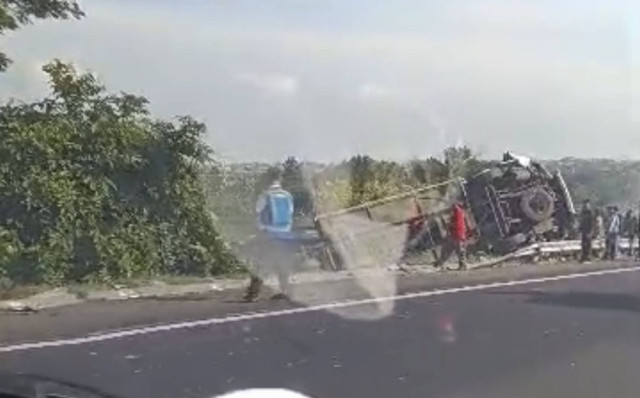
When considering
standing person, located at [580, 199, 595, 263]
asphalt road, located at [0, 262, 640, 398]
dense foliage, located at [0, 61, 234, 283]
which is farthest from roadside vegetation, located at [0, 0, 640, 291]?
standing person, located at [580, 199, 595, 263]

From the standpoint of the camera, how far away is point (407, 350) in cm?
304

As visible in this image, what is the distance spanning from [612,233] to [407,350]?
1.58 ft

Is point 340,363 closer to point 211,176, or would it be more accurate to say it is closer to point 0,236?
point 211,176

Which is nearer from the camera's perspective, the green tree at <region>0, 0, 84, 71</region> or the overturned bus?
the green tree at <region>0, 0, 84, 71</region>

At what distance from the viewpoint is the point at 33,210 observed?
2.94 meters

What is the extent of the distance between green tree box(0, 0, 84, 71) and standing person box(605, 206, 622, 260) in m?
1.09

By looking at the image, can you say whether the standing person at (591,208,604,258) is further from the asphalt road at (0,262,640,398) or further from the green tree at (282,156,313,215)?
the green tree at (282,156,313,215)

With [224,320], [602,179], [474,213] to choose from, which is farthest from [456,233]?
[224,320]

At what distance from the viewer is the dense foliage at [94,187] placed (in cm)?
292

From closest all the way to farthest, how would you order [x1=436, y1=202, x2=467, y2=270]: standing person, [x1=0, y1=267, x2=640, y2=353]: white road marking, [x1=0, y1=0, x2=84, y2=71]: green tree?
[x1=0, y1=0, x2=84, y2=71]: green tree, [x1=0, y1=267, x2=640, y2=353]: white road marking, [x1=436, y1=202, x2=467, y2=270]: standing person

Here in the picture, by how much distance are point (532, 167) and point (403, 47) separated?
36 cm

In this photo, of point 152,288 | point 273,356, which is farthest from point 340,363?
point 152,288

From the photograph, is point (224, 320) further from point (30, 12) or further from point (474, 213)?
point (30, 12)

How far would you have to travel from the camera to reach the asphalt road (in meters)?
2.97
